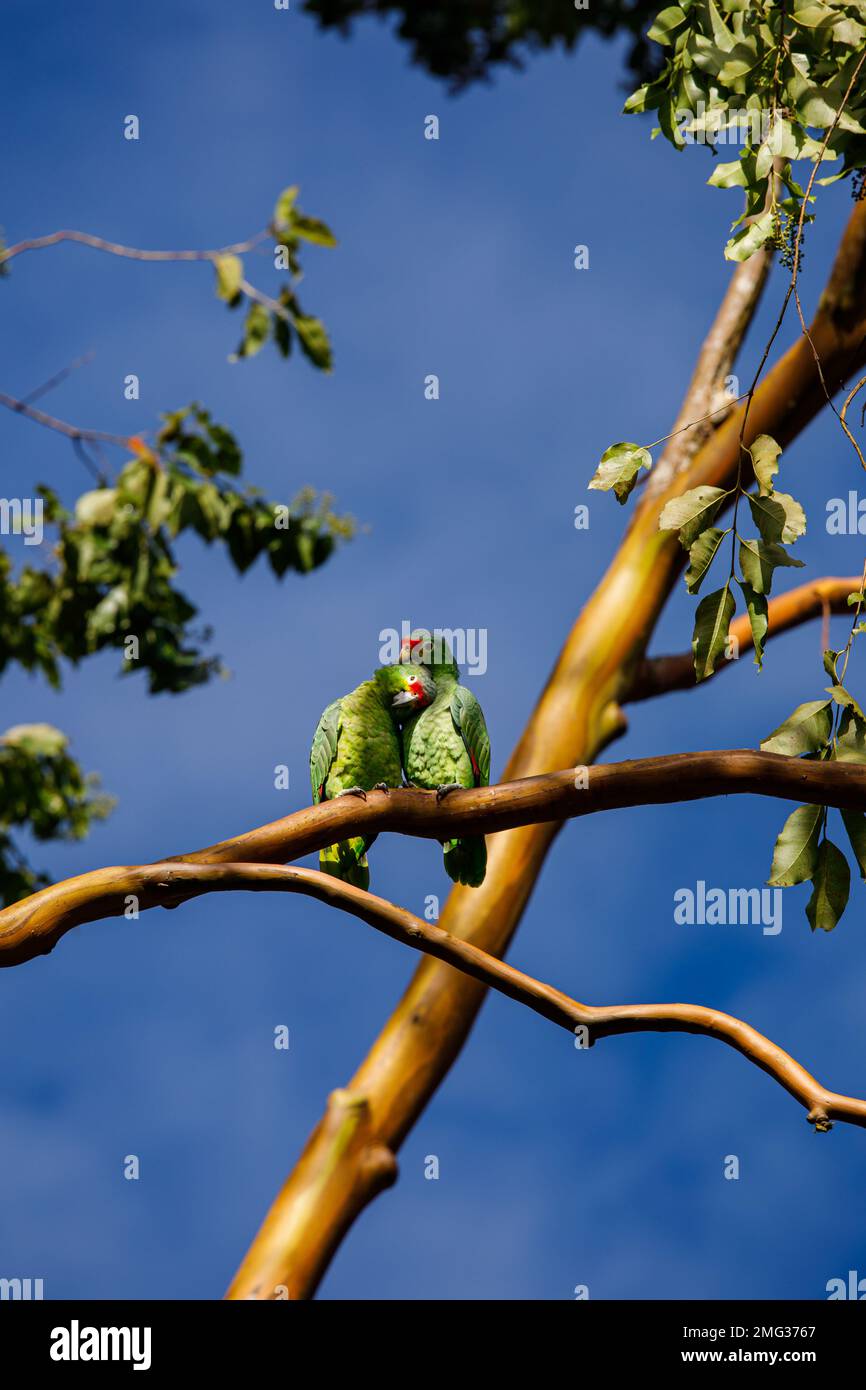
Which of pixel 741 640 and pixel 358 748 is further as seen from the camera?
pixel 741 640

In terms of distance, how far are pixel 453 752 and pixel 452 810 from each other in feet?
2.76

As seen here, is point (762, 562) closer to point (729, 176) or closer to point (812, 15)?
point (729, 176)

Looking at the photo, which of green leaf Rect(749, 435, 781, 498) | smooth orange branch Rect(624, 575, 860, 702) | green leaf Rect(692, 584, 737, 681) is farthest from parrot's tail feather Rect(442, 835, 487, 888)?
smooth orange branch Rect(624, 575, 860, 702)

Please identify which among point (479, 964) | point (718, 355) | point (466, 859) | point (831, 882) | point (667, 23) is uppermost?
point (718, 355)

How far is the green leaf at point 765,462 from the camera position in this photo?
2342 mm

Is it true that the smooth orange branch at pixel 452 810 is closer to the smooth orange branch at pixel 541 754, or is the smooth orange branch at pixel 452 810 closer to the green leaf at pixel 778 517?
the green leaf at pixel 778 517

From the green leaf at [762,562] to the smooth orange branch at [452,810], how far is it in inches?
11.7

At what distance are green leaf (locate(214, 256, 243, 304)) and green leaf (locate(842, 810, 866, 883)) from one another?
240 cm

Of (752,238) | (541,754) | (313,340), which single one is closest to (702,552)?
(752,238)

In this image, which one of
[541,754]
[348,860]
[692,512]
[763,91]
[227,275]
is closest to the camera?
[692,512]

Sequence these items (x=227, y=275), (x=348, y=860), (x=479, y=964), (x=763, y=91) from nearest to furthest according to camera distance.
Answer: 1. (x=479, y=964)
2. (x=763, y=91)
3. (x=348, y=860)
4. (x=227, y=275)

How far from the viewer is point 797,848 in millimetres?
2424

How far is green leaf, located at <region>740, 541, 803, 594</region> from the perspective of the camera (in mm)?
2307
